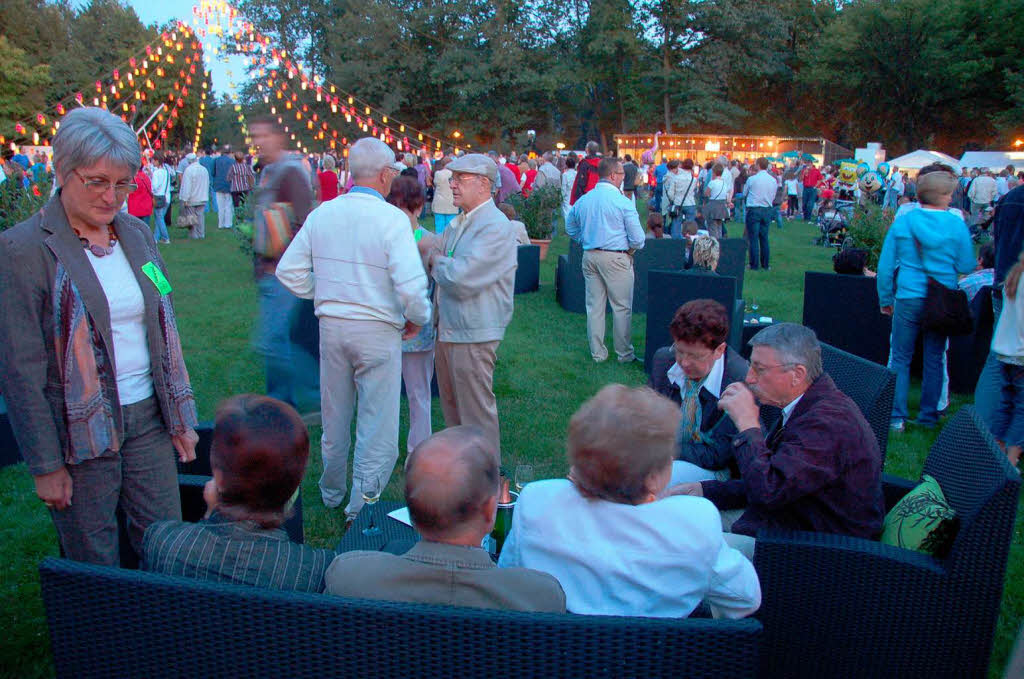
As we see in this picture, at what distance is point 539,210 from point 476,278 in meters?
8.33

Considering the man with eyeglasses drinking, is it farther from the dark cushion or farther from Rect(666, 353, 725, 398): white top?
the dark cushion

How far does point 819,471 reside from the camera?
8.09ft

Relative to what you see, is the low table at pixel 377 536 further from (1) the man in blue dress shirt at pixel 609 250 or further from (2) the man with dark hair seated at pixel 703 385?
(1) the man in blue dress shirt at pixel 609 250

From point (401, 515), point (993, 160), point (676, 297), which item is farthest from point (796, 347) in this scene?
point (993, 160)

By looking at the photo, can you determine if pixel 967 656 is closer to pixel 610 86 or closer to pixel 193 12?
pixel 193 12

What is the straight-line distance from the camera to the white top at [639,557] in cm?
184

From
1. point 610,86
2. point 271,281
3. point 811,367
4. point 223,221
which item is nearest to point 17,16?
point 610,86

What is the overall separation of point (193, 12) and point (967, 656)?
56.3ft

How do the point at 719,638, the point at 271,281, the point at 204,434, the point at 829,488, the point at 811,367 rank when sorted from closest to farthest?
the point at 719,638 < the point at 829,488 < the point at 811,367 < the point at 204,434 < the point at 271,281

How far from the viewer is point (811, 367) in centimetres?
275

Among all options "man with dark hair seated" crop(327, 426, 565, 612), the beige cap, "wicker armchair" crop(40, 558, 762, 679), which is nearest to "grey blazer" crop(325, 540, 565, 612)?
"man with dark hair seated" crop(327, 426, 565, 612)

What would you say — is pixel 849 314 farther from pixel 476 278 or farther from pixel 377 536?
pixel 377 536

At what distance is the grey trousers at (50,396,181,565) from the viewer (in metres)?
2.27

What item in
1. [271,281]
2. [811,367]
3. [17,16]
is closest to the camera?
[811,367]
